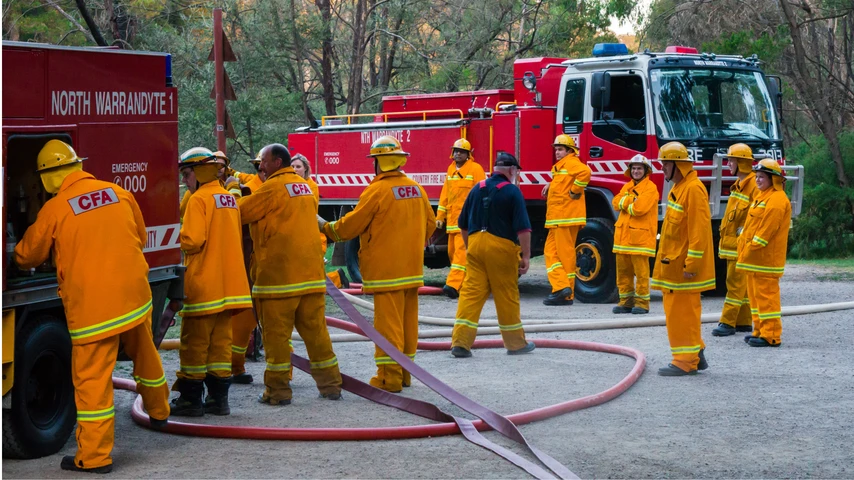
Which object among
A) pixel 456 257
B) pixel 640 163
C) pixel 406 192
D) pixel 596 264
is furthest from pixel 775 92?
pixel 406 192

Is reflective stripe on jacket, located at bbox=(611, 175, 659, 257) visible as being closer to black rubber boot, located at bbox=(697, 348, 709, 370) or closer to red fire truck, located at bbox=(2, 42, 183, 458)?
black rubber boot, located at bbox=(697, 348, 709, 370)

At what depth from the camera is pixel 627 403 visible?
24.0ft

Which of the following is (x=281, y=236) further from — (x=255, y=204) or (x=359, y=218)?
(x=359, y=218)

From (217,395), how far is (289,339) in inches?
26.0

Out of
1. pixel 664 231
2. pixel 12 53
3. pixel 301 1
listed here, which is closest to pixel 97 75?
pixel 12 53

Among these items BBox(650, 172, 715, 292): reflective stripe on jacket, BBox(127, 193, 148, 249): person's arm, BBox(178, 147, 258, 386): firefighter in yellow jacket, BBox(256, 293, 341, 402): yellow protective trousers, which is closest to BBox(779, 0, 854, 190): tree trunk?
BBox(650, 172, 715, 292): reflective stripe on jacket

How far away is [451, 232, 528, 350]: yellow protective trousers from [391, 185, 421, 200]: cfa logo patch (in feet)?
4.35

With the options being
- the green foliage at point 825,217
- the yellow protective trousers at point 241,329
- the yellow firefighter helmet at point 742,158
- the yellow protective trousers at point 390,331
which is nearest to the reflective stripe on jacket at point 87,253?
the yellow protective trousers at point 241,329

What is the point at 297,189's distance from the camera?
7.18 m

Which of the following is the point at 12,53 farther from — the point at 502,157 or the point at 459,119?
the point at 459,119

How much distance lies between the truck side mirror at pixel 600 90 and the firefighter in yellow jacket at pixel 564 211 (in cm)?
54

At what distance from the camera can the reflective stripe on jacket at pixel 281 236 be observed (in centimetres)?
709

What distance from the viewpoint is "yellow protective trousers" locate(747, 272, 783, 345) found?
9.50 m

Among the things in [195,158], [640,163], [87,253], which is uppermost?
[195,158]
